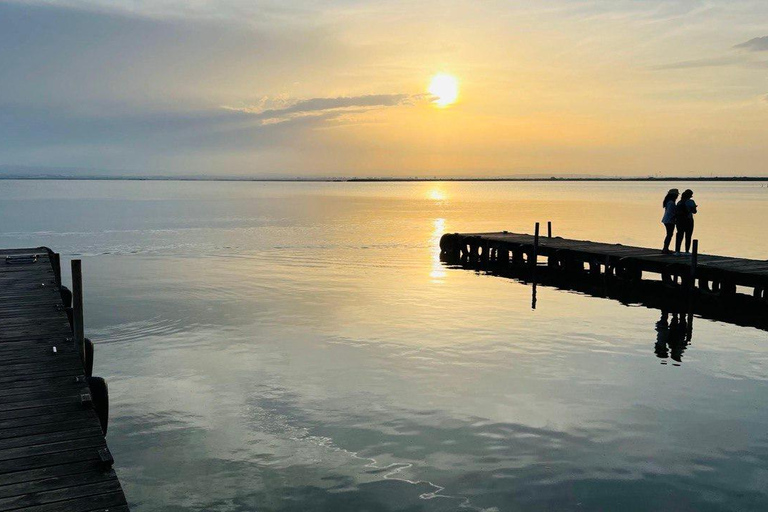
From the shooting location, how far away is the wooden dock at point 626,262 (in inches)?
907

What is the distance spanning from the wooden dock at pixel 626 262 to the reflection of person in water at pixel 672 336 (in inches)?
94.4

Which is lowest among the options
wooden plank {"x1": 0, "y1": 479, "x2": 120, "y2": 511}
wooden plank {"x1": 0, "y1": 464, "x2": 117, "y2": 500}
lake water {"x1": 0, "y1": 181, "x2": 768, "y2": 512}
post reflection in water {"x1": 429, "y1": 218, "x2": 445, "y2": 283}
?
lake water {"x1": 0, "y1": 181, "x2": 768, "y2": 512}

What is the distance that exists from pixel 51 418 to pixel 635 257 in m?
23.1

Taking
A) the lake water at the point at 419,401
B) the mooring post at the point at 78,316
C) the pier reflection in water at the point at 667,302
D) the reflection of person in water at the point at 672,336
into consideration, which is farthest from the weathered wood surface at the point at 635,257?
the mooring post at the point at 78,316

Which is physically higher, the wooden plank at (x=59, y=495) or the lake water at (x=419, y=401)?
the wooden plank at (x=59, y=495)

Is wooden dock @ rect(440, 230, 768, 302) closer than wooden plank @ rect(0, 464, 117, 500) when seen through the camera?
No

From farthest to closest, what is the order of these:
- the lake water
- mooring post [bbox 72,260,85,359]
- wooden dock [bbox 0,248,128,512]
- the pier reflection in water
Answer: the pier reflection in water → mooring post [bbox 72,260,85,359] → the lake water → wooden dock [bbox 0,248,128,512]

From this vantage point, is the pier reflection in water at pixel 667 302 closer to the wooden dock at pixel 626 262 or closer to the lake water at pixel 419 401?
the wooden dock at pixel 626 262

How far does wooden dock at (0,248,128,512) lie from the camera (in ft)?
21.5

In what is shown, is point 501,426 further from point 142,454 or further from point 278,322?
point 278,322

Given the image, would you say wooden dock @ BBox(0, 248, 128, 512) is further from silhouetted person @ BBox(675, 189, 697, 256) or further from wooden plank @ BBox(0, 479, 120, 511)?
silhouetted person @ BBox(675, 189, 697, 256)

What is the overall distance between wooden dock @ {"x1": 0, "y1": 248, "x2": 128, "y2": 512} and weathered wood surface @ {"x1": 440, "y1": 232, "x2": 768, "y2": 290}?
65.7 feet

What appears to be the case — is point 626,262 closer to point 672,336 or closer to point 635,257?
point 635,257

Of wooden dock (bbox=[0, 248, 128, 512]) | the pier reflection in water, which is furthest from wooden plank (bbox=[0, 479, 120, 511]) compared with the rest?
the pier reflection in water
